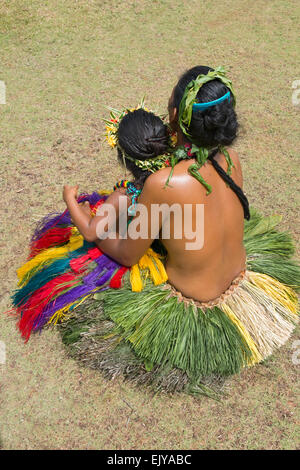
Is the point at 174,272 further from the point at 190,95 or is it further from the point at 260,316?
the point at 190,95

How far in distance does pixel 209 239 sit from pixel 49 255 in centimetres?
100

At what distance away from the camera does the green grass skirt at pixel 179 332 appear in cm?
205

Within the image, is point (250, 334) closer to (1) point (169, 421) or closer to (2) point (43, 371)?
(1) point (169, 421)

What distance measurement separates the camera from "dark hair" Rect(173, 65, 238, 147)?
1.62m

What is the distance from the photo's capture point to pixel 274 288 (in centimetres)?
225

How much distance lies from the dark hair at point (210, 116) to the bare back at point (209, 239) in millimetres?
114

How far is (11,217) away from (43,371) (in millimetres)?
1155

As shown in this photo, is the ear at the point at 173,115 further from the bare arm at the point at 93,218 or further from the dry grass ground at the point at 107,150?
the dry grass ground at the point at 107,150

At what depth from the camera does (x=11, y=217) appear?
297cm

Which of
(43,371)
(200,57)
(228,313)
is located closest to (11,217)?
(43,371)

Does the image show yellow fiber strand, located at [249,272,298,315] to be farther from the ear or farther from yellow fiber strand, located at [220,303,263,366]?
the ear
